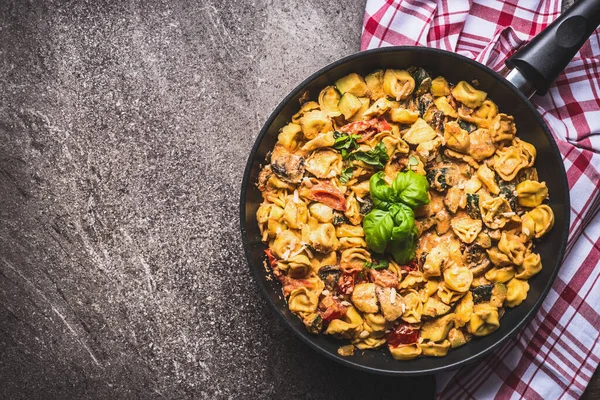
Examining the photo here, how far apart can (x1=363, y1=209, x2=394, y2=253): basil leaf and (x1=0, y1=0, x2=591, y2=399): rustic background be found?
1080 mm

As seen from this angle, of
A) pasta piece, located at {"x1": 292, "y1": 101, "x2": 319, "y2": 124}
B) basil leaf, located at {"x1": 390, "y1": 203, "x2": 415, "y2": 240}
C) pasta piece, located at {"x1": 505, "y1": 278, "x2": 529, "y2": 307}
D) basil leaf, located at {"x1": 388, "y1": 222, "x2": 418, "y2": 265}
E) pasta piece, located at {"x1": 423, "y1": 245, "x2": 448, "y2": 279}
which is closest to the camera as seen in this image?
basil leaf, located at {"x1": 390, "y1": 203, "x2": 415, "y2": 240}

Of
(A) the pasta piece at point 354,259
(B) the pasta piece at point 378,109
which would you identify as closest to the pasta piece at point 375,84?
(B) the pasta piece at point 378,109

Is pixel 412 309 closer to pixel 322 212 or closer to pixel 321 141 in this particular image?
pixel 322 212

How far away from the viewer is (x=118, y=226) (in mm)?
3707

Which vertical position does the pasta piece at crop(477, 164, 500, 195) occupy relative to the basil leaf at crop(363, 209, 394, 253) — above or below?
above

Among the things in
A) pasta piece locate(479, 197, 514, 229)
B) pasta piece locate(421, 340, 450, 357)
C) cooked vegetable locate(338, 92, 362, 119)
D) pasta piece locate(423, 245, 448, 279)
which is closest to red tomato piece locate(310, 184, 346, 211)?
cooked vegetable locate(338, 92, 362, 119)

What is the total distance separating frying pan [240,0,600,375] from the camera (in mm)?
3064

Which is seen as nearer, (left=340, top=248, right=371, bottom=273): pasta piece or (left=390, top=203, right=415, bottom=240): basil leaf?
(left=390, top=203, right=415, bottom=240): basil leaf

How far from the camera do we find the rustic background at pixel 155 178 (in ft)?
12.1

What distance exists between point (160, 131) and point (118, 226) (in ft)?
2.27

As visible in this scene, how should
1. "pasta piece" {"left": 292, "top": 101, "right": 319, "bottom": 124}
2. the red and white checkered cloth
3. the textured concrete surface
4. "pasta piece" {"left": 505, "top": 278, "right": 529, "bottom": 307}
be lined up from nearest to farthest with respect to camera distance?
1. "pasta piece" {"left": 505, "top": 278, "right": 529, "bottom": 307}
2. "pasta piece" {"left": 292, "top": 101, "right": 319, "bottom": 124}
3. the red and white checkered cloth
4. the textured concrete surface

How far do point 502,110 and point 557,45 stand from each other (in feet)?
1.48

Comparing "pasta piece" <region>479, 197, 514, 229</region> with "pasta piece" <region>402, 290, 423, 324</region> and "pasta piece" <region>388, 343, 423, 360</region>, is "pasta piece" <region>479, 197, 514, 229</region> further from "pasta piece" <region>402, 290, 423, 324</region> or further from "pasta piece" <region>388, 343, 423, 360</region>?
"pasta piece" <region>388, 343, 423, 360</region>

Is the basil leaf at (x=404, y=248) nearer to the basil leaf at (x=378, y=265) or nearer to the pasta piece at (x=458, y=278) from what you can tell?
the basil leaf at (x=378, y=265)
